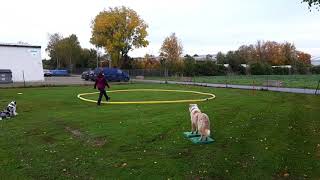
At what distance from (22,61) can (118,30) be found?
75.2ft

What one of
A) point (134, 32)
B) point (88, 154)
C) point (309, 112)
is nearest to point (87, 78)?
point (134, 32)

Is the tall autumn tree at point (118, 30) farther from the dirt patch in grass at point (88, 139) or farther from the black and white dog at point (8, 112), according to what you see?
the dirt patch in grass at point (88, 139)

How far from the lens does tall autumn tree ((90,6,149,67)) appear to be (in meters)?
73.2

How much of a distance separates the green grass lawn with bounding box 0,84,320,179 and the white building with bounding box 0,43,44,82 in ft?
125

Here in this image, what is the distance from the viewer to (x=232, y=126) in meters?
14.0

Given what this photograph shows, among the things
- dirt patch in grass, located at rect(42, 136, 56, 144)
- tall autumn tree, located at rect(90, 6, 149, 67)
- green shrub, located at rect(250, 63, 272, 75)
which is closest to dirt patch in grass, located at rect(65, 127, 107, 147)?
dirt patch in grass, located at rect(42, 136, 56, 144)

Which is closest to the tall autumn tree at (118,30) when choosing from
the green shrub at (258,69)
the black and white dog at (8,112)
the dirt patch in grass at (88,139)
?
the green shrub at (258,69)

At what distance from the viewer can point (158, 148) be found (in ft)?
35.9

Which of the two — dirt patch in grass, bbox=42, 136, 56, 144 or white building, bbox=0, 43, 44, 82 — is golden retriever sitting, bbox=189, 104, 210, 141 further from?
white building, bbox=0, 43, 44, 82

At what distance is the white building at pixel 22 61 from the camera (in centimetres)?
5272

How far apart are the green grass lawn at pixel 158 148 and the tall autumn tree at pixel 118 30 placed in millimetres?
57163

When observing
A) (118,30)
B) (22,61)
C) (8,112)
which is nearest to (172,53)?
(118,30)

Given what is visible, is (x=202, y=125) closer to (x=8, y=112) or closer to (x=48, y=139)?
(x=48, y=139)

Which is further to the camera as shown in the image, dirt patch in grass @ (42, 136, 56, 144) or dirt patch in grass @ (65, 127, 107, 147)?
dirt patch in grass @ (42, 136, 56, 144)
